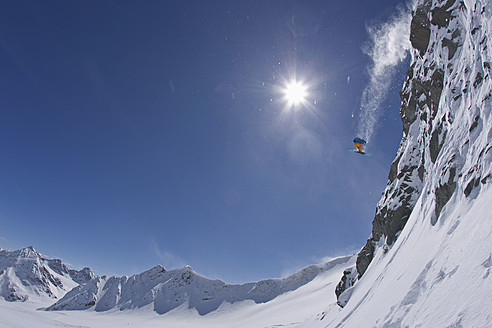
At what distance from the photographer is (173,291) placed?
351 ft

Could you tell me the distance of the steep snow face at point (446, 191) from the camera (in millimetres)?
7227

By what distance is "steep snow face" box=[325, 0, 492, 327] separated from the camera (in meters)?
Result: 7.23

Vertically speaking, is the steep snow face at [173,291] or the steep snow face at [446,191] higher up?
the steep snow face at [173,291]

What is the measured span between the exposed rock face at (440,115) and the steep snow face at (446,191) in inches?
2.6

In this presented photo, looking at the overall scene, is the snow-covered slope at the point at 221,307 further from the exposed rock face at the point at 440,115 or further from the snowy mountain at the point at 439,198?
the snowy mountain at the point at 439,198

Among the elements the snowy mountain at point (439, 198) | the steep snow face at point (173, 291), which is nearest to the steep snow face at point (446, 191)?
the snowy mountain at point (439, 198)

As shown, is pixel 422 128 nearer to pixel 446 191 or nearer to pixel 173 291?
pixel 446 191

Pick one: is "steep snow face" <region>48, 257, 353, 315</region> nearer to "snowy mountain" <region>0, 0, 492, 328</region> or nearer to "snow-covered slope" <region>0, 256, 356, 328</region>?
"snow-covered slope" <region>0, 256, 356, 328</region>

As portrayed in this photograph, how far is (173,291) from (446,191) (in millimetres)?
111281

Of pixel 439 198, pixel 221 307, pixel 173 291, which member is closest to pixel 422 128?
pixel 439 198

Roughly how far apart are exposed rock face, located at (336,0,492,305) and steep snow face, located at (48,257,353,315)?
62.1 m

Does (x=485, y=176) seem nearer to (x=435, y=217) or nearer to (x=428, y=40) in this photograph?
(x=435, y=217)

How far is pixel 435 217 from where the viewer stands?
13.3 meters

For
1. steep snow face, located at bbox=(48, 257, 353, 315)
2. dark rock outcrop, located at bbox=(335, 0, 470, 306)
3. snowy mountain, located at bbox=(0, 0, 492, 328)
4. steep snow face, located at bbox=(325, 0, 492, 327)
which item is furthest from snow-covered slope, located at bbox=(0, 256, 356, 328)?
steep snow face, located at bbox=(325, 0, 492, 327)
